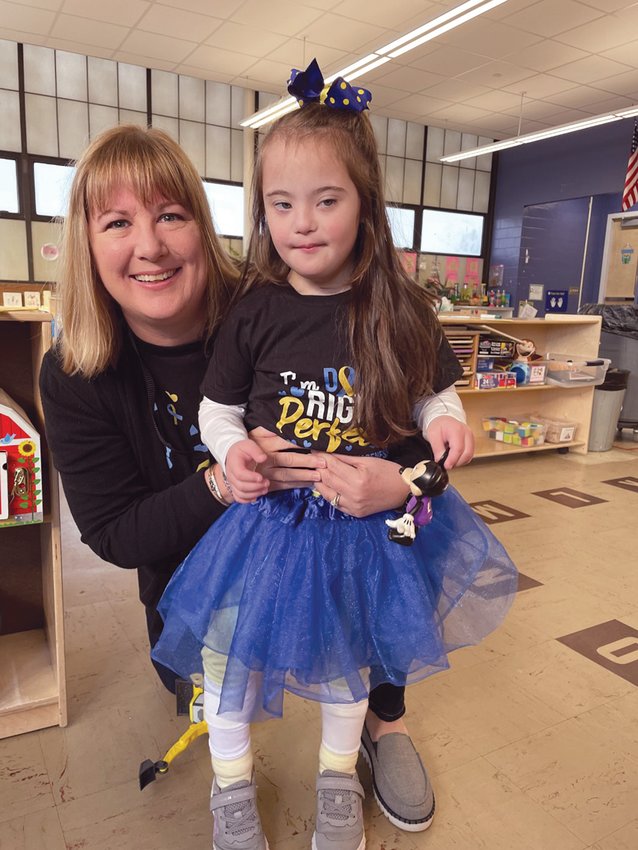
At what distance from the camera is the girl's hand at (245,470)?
947mm

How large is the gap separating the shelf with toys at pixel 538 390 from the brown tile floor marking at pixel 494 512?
31.8 inches

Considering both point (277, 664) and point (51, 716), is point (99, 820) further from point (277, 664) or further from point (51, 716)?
point (277, 664)

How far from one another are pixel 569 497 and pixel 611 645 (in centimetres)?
159

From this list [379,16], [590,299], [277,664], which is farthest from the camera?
[590,299]

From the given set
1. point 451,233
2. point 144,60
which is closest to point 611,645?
point 144,60

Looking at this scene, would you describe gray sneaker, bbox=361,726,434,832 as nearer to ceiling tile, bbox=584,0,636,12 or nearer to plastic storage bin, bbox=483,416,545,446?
plastic storage bin, bbox=483,416,545,446

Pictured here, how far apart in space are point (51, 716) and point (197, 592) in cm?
73

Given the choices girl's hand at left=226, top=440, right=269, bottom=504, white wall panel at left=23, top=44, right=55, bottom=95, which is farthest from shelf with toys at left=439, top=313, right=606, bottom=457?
white wall panel at left=23, top=44, right=55, bottom=95

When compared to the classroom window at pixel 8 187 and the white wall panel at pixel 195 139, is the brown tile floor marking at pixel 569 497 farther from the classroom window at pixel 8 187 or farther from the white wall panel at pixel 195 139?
the classroom window at pixel 8 187

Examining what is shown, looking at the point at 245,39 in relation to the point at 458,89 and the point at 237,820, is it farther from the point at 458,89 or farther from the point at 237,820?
the point at 237,820

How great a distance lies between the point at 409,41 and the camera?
5.41 m

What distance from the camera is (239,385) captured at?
1.10 m

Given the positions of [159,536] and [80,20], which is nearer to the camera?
[159,536]

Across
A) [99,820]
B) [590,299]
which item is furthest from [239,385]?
[590,299]
